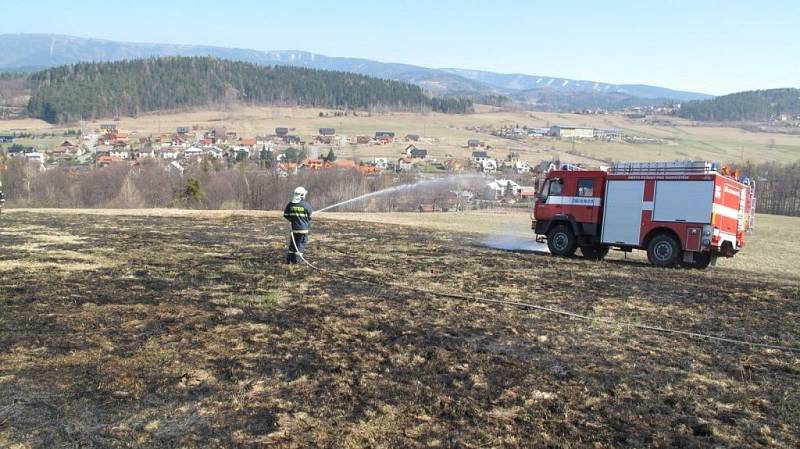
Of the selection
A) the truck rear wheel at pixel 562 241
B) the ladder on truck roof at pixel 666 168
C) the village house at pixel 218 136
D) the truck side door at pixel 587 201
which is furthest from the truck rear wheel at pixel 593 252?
the village house at pixel 218 136

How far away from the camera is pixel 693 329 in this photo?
975 cm

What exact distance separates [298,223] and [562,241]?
943 centimetres

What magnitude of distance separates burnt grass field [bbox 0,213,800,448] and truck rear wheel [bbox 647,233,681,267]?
143 inches

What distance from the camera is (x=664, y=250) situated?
59.3ft

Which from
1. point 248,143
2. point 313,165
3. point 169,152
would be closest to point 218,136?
point 248,143

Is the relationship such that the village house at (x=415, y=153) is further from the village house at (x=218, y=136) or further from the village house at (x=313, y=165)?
the village house at (x=218, y=136)

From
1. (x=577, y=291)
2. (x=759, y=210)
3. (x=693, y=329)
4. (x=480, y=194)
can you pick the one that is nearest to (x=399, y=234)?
(x=577, y=291)

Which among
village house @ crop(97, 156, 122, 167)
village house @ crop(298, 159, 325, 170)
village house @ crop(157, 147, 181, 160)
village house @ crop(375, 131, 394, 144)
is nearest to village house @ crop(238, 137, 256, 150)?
village house @ crop(157, 147, 181, 160)

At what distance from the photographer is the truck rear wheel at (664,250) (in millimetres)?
17828

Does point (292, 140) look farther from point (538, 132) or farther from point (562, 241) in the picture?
point (562, 241)

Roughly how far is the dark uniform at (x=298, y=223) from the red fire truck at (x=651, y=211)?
8930mm

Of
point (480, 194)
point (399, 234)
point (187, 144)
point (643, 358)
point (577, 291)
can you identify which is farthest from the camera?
point (187, 144)

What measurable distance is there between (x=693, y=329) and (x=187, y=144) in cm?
13151

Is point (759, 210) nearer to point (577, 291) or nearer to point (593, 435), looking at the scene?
point (577, 291)
